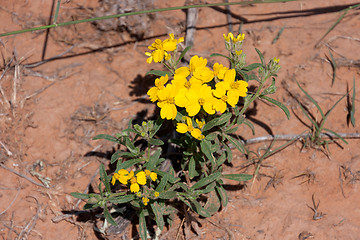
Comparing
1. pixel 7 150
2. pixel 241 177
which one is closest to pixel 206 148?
pixel 241 177

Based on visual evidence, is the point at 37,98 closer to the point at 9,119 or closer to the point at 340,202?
the point at 9,119

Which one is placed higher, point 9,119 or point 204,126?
point 204,126

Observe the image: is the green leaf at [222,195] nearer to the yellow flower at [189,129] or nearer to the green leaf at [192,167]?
the green leaf at [192,167]

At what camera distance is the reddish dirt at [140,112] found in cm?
367

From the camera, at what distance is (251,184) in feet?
12.6

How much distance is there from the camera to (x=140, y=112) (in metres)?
4.39

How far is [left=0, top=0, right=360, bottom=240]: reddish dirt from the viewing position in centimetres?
367

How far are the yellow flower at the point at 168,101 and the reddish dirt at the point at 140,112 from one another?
1.37 m

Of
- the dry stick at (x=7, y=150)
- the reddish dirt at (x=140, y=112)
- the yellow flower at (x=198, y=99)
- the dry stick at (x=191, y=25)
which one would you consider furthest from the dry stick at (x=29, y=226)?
the dry stick at (x=191, y=25)

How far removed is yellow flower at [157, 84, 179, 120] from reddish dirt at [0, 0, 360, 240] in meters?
1.37

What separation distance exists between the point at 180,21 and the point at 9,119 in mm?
2640

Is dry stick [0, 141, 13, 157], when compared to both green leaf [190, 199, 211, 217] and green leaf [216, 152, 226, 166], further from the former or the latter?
green leaf [216, 152, 226, 166]

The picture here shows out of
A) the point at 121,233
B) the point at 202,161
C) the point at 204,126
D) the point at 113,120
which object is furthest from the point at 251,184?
the point at 113,120

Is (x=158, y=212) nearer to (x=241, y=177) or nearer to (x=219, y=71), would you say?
(x=241, y=177)
